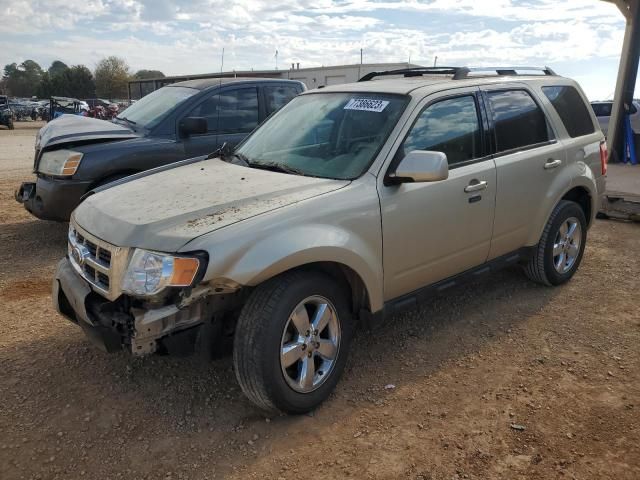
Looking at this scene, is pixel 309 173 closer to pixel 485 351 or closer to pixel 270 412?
pixel 270 412

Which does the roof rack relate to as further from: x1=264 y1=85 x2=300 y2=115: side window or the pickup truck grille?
the pickup truck grille

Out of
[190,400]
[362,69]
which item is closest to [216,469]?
[190,400]

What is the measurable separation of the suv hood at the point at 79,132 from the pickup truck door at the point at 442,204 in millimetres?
3825

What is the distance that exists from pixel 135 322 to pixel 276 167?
1440mm

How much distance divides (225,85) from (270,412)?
4.70 meters

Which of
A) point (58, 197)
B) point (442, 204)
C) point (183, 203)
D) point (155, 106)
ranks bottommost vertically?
point (58, 197)

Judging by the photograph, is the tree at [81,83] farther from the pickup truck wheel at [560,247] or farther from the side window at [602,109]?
the pickup truck wheel at [560,247]

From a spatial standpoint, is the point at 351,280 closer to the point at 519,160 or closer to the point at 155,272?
the point at 155,272

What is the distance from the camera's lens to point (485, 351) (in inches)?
150

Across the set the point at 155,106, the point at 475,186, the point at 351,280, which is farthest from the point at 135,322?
the point at 155,106

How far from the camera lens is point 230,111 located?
6652 millimetres

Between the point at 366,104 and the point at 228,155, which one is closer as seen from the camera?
the point at 366,104

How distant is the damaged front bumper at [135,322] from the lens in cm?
268

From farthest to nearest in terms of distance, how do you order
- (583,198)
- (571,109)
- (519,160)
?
(583,198), (571,109), (519,160)
